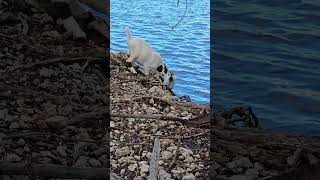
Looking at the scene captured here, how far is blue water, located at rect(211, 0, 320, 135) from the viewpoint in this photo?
154cm

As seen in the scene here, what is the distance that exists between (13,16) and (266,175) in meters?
0.81

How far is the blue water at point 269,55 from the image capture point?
154 cm

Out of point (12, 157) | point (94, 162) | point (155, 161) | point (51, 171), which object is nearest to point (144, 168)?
point (155, 161)

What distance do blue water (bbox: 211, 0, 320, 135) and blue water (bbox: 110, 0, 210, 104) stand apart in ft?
0.13

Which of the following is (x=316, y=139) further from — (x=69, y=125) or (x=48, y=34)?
(x=48, y=34)

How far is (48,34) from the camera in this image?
5.54ft

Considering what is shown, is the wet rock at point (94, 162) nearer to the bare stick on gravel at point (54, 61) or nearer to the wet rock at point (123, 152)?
the wet rock at point (123, 152)

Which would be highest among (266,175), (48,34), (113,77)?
(48,34)

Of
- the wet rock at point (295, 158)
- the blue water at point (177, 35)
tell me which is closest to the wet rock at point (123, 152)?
the blue water at point (177, 35)

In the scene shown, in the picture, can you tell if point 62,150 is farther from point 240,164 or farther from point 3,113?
point 240,164

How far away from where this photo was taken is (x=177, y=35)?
162 cm

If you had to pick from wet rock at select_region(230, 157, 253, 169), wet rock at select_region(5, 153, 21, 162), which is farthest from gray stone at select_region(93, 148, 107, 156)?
wet rock at select_region(230, 157, 253, 169)

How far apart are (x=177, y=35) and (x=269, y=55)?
250mm

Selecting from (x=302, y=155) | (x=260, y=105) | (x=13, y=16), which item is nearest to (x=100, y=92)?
(x=13, y=16)
